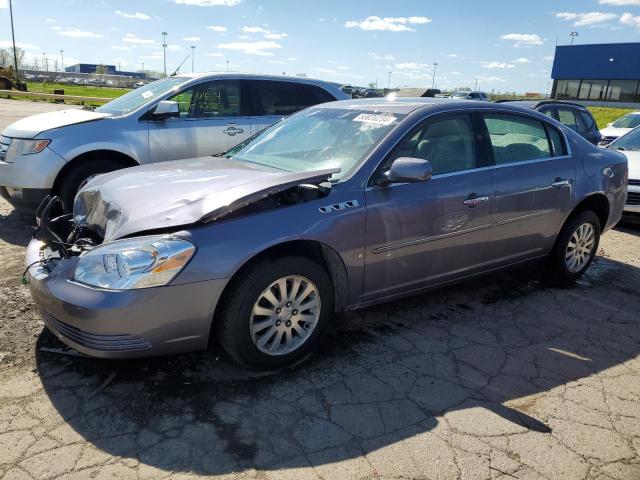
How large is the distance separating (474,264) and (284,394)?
6.37ft

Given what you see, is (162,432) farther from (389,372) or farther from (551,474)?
(551,474)

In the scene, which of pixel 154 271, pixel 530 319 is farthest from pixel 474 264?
pixel 154 271

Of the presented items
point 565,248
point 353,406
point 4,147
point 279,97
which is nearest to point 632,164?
point 565,248

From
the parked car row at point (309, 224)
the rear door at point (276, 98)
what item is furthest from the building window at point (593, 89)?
the parked car row at point (309, 224)

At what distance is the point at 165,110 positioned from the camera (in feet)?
19.4

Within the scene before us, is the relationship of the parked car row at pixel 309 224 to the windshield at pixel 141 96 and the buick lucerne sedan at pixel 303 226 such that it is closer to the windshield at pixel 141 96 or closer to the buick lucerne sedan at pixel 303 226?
the buick lucerne sedan at pixel 303 226

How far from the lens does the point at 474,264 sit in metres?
4.07

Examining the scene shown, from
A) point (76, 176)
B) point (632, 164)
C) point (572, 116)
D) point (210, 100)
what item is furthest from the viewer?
point (572, 116)

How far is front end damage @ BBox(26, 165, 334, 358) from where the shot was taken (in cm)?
266

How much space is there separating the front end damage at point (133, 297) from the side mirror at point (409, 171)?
424mm

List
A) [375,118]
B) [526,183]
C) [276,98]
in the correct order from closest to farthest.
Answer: [375,118]
[526,183]
[276,98]

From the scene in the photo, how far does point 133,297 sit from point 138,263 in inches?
6.9

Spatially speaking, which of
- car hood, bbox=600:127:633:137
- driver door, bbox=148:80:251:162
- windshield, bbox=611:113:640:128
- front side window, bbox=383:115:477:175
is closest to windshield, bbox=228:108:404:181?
front side window, bbox=383:115:477:175

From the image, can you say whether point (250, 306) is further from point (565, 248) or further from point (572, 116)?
point (572, 116)
